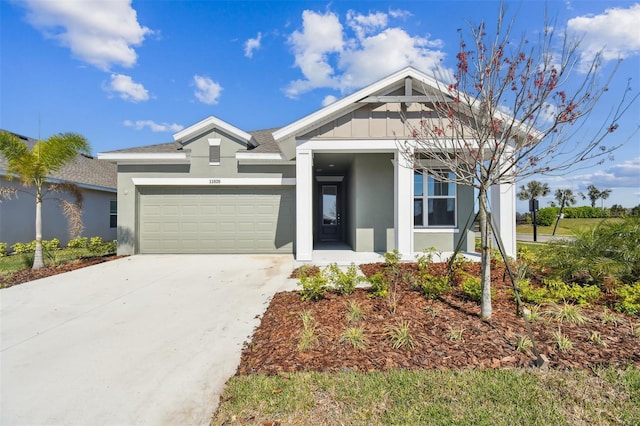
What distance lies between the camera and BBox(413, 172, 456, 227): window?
10.3 metres

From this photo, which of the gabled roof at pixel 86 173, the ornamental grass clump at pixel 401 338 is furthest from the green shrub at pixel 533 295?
the gabled roof at pixel 86 173

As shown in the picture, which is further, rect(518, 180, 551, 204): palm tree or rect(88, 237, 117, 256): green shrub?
rect(518, 180, 551, 204): palm tree

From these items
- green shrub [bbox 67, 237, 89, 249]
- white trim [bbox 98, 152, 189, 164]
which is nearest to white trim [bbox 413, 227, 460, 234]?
white trim [bbox 98, 152, 189, 164]

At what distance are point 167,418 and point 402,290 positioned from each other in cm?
393

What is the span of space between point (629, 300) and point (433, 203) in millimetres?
6299

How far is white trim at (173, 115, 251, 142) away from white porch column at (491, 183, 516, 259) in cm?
835

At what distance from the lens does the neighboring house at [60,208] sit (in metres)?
11.9

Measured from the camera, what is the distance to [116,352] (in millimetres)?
3605

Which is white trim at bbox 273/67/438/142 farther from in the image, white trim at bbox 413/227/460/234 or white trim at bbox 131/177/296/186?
white trim at bbox 413/227/460/234

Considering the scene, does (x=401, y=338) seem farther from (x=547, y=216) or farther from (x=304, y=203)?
(x=547, y=216)

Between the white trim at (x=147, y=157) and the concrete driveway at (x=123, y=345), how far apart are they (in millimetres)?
4920

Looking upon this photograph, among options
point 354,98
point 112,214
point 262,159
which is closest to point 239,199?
point 262,159

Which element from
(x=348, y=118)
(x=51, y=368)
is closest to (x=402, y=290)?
(x=51, y=368)

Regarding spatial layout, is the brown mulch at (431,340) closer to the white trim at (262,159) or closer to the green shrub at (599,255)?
the green shrub at (599,255)
